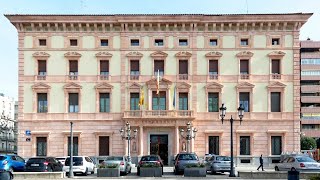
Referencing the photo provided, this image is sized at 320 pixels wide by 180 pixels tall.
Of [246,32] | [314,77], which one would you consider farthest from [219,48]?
[314,77]

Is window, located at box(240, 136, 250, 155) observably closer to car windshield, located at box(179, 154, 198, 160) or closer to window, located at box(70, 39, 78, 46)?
car windshield, located at box(179, 154, 198, 160)

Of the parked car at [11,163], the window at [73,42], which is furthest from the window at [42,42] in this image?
the parked car at [11,163]

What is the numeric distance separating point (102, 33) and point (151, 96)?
8.14 metres

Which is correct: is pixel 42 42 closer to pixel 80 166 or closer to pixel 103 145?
pixel 103 145

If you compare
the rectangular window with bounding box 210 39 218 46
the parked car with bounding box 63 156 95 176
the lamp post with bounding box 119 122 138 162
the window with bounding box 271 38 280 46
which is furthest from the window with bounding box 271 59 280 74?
the parked car with bounding box 63 156 95 176

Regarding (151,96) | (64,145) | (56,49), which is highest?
(56,49)

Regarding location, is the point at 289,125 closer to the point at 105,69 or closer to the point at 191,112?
the point at 191,112

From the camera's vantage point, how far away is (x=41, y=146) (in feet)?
187

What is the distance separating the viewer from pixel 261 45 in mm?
57406

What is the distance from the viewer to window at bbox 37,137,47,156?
187ft

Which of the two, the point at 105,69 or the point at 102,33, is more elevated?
the point at 102,33

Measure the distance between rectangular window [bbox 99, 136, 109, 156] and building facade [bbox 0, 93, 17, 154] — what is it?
47.6m

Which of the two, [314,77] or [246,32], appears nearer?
[246,32]

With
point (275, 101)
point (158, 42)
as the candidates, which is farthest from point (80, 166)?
point (275, 101)
